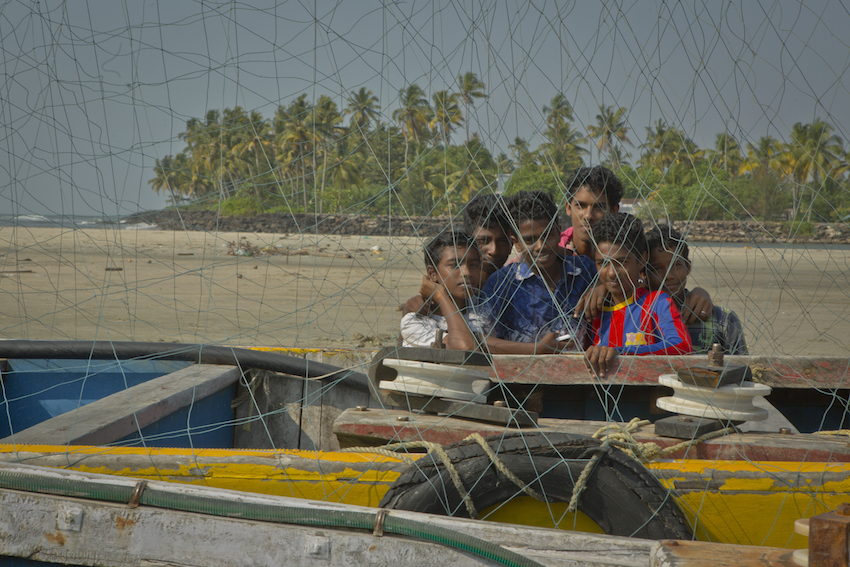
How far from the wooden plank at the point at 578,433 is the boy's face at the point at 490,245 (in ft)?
A: 3.39

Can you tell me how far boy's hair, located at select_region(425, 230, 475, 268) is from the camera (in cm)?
320

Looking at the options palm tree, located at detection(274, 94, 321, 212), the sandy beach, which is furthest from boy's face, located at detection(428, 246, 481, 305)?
the sandy beach

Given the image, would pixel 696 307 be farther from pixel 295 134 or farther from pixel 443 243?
pixel 295 134

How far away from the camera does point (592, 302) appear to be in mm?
3072

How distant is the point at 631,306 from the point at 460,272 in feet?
2.82

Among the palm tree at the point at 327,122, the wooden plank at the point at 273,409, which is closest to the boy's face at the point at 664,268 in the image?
the palm tree at the point at 327,122

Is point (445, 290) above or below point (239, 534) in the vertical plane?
above

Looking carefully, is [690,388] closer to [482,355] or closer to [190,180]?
[482,355]

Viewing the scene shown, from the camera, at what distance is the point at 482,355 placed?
2.61 metres

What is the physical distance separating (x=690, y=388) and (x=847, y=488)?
55 cm

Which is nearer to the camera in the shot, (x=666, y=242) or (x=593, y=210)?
(x=666, y=242)

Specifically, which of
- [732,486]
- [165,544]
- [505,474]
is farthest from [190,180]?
[732,486]

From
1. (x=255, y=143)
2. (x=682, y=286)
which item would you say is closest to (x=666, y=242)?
(x=682, y=286)

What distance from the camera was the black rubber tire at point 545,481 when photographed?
192 cm
